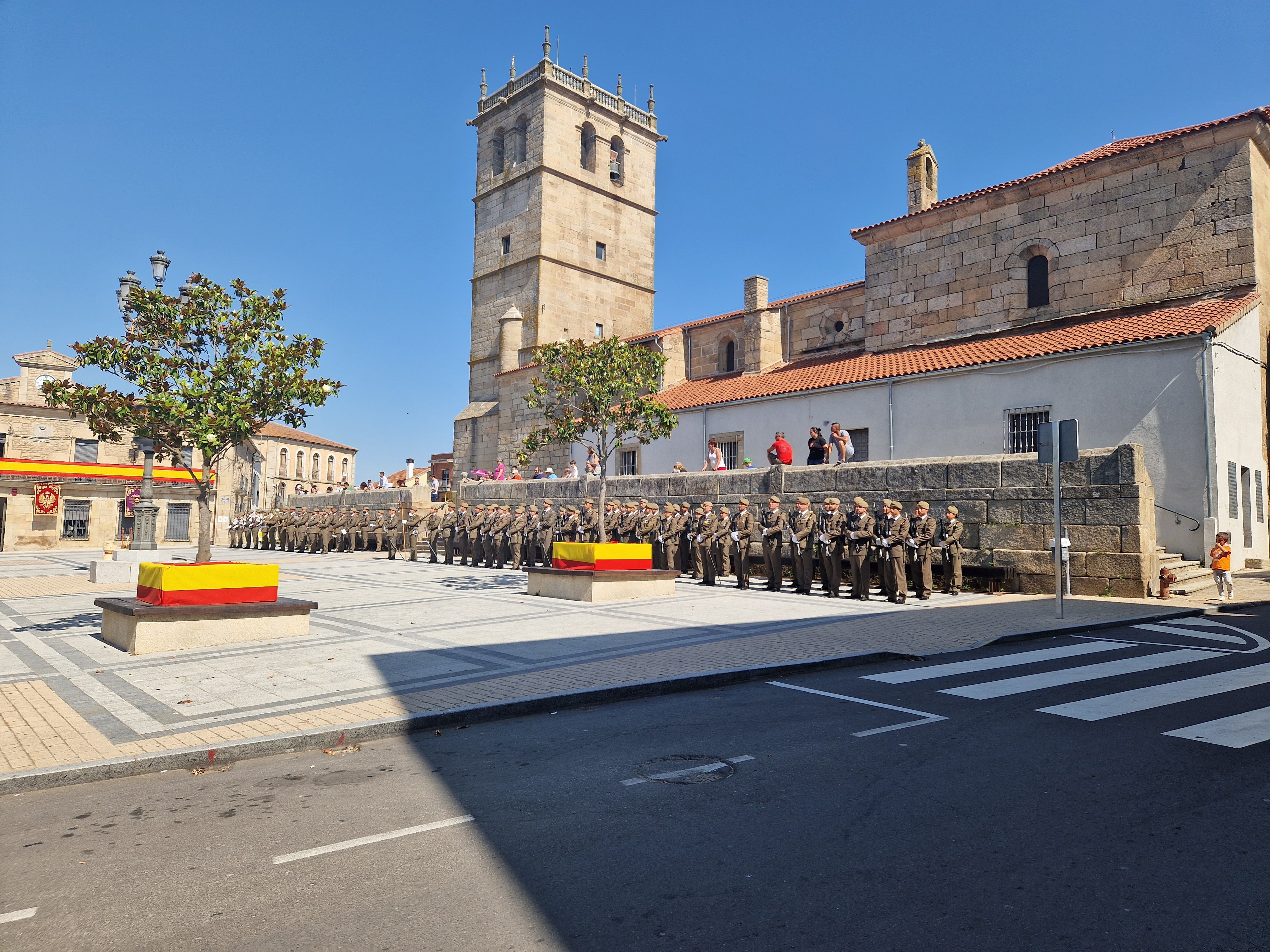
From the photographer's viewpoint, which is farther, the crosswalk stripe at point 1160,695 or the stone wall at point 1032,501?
the stone wall at point 1032,501

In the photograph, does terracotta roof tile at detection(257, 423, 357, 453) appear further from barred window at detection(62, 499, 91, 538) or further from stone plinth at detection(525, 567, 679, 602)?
stone plinth at detection(525, 567, 679, 602)

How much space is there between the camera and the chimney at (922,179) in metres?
27.1

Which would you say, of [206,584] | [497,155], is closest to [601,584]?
[206,584]

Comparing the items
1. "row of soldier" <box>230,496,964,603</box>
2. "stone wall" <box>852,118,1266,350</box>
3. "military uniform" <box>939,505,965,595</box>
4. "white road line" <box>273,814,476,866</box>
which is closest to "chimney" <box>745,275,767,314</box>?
"stone wall" <box>852,118,1266,350</box>

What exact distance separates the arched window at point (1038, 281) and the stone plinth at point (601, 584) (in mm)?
15349

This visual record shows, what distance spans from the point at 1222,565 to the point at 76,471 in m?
44.5

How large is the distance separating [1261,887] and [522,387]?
3537 centimetres

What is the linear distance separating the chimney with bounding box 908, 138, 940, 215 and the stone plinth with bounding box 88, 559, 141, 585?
2461 cm

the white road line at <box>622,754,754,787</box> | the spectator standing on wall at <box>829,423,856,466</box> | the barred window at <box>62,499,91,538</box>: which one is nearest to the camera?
the white road line at <box>622,754,754,787</box>

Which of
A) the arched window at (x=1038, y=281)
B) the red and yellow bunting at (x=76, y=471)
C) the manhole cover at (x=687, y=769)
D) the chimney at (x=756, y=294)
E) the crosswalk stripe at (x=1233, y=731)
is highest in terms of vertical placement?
the chimney at (x=756, y=294)

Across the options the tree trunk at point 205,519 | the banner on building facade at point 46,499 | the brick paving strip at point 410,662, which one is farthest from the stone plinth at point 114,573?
the banner on building facade at point 46,499

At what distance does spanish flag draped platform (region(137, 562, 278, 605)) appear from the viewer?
27.8 ft

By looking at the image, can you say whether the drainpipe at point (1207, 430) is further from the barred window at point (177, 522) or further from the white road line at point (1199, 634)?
the barred window at point (177, 522)

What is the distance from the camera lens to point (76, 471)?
38594mm
